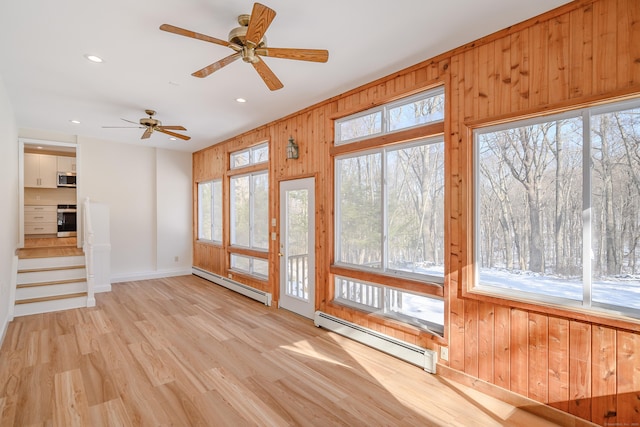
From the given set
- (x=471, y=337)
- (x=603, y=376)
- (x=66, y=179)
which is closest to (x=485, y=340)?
(x=471, y=337)

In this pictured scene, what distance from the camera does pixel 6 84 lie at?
146 inches

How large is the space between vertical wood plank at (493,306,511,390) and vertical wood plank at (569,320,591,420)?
1.30 ft

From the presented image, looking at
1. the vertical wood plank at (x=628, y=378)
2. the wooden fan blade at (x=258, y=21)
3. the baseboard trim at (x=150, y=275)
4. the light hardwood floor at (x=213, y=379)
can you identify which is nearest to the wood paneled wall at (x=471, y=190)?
the vertical wood plank at (x=628, y=378)

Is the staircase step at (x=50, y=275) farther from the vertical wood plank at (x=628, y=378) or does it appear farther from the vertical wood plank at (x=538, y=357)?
the vertical wood plank at (x=628, y=378)

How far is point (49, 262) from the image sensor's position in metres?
5.39

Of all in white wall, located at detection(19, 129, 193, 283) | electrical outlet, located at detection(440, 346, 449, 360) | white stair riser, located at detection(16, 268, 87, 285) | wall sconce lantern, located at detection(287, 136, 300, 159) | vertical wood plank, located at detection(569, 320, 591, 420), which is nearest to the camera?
vertical wood plank, located at detection(569, 320, 591, 420)

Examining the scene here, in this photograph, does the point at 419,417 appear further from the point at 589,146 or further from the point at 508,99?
the point at 508,99

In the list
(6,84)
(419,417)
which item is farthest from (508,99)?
(6,84)

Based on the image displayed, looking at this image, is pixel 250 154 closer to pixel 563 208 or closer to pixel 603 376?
pixel 563 208

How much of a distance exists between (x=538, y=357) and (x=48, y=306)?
21.0 ft

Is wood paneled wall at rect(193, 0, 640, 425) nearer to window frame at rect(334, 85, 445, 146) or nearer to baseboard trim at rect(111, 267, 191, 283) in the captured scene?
window frame at rect(334, 85, 445, 146)

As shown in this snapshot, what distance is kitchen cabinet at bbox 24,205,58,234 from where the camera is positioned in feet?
25.4

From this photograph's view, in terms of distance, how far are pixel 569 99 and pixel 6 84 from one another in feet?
18.8

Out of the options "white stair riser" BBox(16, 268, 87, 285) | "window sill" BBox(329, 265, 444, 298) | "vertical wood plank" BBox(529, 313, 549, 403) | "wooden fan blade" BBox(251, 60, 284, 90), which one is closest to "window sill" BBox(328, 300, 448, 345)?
"window sill" BBox(329, 265, 444, 298)
